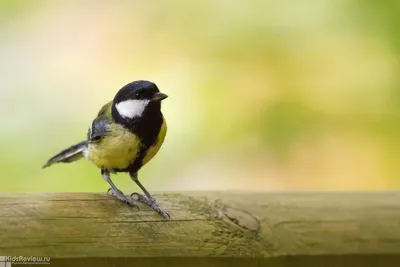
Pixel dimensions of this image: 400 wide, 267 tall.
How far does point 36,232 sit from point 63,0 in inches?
70.0

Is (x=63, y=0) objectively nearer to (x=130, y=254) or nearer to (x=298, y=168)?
(x=298, y=168)

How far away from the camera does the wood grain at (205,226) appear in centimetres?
100

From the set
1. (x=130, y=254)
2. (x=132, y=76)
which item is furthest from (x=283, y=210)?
(x=132, y=76)

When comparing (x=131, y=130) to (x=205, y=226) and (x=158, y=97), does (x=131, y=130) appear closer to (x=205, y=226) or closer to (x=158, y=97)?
(x=158, y=97)

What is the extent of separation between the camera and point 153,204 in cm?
111

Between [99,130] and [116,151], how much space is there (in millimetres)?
69

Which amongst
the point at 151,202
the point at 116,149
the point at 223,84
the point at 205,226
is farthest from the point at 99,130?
the point at 223,84

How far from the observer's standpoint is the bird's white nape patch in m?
1.24

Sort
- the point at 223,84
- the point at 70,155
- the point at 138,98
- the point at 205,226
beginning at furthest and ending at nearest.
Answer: the point at 223,84, the point at 70,155, the point at 138,98, the point at 205,226

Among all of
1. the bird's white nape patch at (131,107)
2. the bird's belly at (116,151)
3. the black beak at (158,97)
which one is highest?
the black beak at (158,97)

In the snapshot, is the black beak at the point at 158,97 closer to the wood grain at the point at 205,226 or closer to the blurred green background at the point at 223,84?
the wood grain at the point at 205,226

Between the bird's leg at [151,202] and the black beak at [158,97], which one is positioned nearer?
the bird's leg at [151,202]

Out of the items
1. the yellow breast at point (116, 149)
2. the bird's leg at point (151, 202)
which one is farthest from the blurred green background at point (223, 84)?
the bird's leg at point (151, 202)

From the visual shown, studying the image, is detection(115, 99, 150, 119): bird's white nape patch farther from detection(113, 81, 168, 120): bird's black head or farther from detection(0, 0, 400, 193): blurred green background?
detection(0, 0, 400, 193): blurred green background
